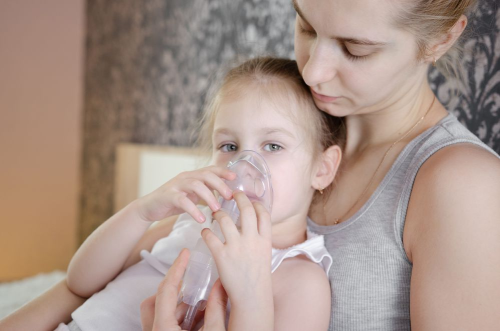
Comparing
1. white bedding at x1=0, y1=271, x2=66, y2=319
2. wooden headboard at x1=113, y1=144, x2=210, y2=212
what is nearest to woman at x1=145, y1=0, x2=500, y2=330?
white bedding at x1=0, y1=271, x2=66, y2=319

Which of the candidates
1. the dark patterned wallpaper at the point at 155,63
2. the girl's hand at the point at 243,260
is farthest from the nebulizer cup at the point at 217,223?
the dark patterned wallpaper at the point at 155,63

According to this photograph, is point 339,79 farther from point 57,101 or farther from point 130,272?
point 57,101

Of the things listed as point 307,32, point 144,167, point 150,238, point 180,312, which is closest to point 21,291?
point 150,238

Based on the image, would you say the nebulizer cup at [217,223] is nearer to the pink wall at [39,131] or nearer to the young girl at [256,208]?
the young girl at [256,208]

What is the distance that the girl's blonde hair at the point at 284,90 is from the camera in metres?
1.35

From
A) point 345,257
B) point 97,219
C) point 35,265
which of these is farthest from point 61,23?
point 345,257

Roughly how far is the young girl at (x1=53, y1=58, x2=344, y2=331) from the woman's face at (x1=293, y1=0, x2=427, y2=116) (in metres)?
0.12

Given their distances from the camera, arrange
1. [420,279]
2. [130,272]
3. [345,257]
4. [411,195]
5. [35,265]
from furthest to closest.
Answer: [35,265]
[130,272]
[345,257]
[411,195]
[420,279]

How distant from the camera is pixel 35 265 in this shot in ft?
→ 15.0

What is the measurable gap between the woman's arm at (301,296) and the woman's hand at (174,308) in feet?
0.57

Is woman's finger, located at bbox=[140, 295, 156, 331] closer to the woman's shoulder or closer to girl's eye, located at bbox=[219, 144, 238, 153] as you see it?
girl's eye, located at bbox=[219, 144, 238, 153]

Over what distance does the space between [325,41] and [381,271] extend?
55cm

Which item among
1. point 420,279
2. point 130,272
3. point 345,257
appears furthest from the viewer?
point 130,272

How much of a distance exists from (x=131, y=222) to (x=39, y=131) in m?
3.64
